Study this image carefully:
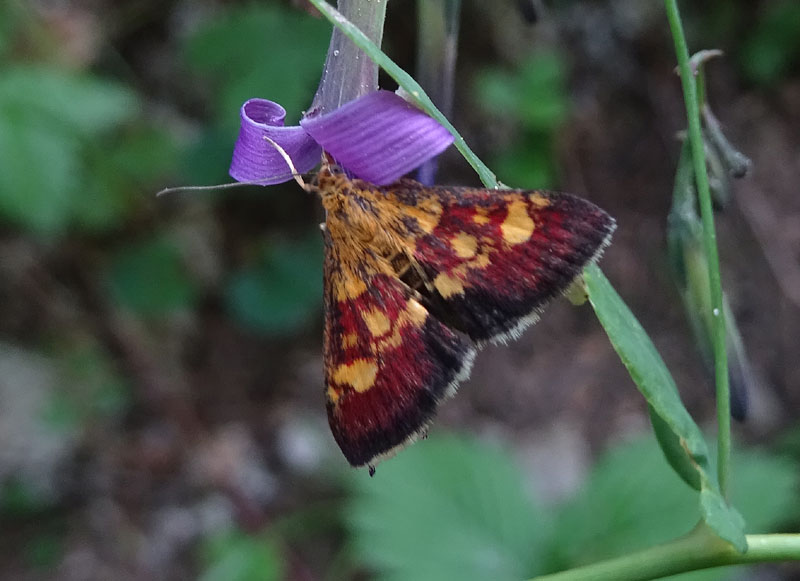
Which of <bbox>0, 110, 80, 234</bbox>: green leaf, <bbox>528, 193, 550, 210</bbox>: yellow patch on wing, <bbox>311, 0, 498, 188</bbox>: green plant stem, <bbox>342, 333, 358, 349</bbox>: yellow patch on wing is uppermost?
<bbox>311, 0, 498, 188</bbox>: green plant stem

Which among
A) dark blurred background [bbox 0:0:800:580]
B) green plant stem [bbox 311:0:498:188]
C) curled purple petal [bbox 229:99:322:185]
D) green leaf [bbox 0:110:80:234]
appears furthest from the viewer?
dark blurred background [bbox 0:0:800:580]

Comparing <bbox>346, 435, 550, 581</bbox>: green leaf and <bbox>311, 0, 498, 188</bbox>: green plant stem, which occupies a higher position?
<bbox>311, 0, 498, 188</bbox>: green plant stem

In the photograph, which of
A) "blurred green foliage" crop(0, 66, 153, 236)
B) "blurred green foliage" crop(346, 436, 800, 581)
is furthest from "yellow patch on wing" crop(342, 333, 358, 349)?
"blurred green foliage" crop(0, 66, 153, 236)

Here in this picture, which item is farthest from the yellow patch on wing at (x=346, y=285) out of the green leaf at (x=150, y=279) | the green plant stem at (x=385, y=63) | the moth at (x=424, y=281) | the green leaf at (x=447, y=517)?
the green leaf at (x=150, y=279)

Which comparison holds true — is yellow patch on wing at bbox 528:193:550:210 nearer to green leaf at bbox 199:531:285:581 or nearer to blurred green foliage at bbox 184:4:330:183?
blurred green foliage at bbox 184:4:330:183

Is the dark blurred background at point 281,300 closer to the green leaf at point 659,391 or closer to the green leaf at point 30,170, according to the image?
the green leaf at point 30,170

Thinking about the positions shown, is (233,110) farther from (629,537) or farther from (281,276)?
(629,537)

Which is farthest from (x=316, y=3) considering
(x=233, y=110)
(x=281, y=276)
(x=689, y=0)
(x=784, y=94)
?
(x=784, y=94)

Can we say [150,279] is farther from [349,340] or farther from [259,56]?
[349,340]

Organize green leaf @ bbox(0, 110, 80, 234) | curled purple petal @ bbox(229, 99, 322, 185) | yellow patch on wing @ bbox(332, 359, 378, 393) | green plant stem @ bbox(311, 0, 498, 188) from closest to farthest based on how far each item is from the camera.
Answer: green plant stem @ bbox(311, 0, 498, 188) → curled purple petal @ bbox(229, 99, 322, 185) → yellow patch on wing @ bbox(332, 359, 378, 393) → green leaf @ bbox(0, 110, 80, 234)
